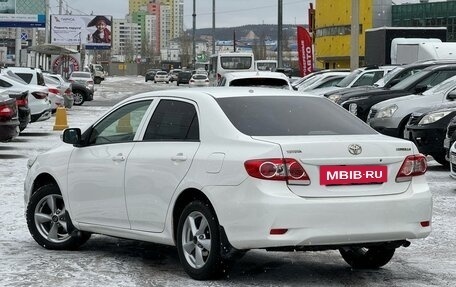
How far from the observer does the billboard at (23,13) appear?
6675cm

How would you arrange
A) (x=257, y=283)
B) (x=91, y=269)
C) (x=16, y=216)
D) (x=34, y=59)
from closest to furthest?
(x=257, y=283), (x=91, y=269), (x=16, y=216), (x=34, y=59)

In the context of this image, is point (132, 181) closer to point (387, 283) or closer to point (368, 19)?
point (387, 283)

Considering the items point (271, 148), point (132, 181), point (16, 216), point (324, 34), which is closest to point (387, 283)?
point (271, 148)

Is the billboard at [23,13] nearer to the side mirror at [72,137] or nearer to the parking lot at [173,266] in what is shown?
the parking lot at [173,266]

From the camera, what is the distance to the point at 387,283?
743cm

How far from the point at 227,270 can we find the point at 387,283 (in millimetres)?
1175

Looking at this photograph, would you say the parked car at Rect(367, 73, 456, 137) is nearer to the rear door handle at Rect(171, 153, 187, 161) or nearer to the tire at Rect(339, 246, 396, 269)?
the tire at Rect(339, 246, 396, 269)

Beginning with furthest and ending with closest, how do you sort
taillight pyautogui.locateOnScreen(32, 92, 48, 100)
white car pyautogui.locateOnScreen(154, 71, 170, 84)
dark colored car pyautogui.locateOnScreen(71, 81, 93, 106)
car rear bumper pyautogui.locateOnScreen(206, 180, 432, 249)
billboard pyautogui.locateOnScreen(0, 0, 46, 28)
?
1. white car pyautogui.locateOnScreen(154, 71, 170, 84)
2. billboard pyautogui.locateOnScreen(0, 0, 46, 28)
3. dark colored car pyautogui.locateOnScreen(71, 81, 93, 106)
4. taillight pyautogui.locateOnScreen(32, 92, 48, 100)
5. car rear bumper pyautogui.locateOnScreen(206, 180, 432, 249)

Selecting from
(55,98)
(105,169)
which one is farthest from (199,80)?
(105,169)

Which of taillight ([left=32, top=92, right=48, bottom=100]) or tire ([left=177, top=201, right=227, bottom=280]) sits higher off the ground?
taillight ([left=32, top=92, right=48, bottom=100])

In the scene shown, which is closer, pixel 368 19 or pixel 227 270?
pixel 227 270

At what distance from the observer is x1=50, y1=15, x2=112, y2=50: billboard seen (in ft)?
279

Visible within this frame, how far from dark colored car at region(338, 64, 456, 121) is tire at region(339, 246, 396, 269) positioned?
12.1m

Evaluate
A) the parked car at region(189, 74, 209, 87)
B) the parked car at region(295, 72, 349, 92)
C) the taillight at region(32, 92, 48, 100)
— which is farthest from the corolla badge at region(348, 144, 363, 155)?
the parked car at region(189, 74, 209, 87)
